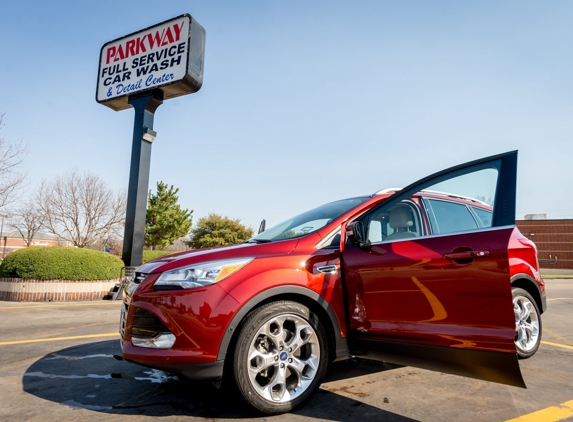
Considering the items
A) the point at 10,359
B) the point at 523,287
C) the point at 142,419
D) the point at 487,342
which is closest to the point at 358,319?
the point at 487,342

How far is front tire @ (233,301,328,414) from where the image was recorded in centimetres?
258

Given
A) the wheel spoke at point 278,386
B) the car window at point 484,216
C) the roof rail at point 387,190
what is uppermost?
the roof rail at point 387,190

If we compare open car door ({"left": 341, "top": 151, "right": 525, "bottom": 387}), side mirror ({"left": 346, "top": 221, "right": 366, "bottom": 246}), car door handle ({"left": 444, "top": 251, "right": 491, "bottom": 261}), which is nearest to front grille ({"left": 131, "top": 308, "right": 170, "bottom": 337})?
open car door ({"left": 341, "top": 151, "right": 525, "bottom": 387})

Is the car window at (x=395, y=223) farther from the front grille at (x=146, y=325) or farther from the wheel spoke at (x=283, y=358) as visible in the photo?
the front grille at (x=146, y=325)

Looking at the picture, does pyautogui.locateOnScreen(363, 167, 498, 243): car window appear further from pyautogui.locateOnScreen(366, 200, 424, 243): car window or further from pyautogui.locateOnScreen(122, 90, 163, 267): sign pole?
pyautogui.locateOnScreen(122, 90, 163, 267): sign pole

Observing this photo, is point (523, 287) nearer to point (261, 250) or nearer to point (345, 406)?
point (345, 406)

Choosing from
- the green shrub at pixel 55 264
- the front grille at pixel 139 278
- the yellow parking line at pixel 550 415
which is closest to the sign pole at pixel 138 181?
the green shrub at pixel 55 264

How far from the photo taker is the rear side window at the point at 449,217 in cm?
284

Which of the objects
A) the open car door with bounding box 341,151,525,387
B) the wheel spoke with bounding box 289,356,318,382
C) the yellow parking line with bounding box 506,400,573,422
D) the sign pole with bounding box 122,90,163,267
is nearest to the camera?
the open car door with bounding box 341,151,525,387

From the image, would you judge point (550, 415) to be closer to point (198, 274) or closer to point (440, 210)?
point (440, 210)

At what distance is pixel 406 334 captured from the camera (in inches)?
109

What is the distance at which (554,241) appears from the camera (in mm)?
69938

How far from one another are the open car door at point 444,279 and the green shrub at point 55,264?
8227mm

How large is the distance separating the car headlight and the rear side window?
1505 millimetres
